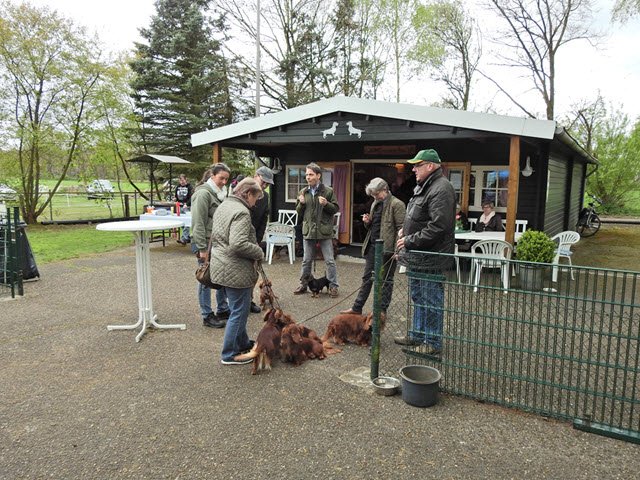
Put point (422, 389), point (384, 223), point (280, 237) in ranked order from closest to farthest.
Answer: point (422, 389) → point (384, 223) → point (280, 237)

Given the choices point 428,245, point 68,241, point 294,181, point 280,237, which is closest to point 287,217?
point 294,181

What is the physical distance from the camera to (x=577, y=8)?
2016 centimetres

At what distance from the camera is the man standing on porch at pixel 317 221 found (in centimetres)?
594

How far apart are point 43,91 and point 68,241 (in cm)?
570

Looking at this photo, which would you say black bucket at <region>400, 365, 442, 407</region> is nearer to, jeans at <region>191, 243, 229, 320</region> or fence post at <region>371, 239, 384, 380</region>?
fence post at <region>371, 239, 384, 380</region>

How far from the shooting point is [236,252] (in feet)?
11.4

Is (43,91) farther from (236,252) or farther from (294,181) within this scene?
(236,252)

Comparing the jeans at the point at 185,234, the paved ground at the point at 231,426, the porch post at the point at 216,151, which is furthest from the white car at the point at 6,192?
the paved ground at the point at 231,426

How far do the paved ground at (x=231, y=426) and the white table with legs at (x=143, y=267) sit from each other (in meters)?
0.29

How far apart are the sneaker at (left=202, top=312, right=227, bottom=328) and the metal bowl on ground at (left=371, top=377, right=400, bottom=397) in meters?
2.01

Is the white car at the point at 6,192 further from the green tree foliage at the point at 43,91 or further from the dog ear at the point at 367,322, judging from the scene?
the dog ear at the point at 367,322

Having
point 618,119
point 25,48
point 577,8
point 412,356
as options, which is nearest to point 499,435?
point 412,356

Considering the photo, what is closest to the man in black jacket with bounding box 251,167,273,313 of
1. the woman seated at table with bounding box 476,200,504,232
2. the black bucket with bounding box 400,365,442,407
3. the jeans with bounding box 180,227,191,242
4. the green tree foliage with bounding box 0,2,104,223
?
the black bucket with bounding box 400,365,442,407

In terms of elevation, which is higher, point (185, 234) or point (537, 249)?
point (537, 249)
